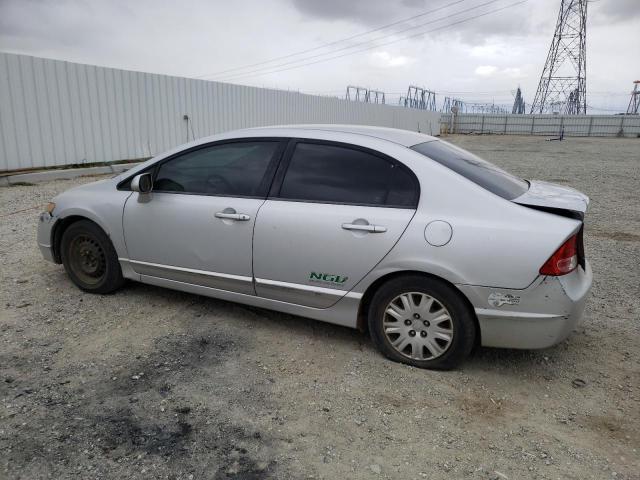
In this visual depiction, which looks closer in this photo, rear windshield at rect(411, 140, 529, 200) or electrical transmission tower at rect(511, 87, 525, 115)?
rear windshield at rect(411, 140, 529, 200)

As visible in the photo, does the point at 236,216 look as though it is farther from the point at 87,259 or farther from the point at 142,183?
the point at 87,259

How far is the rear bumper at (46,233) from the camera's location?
427cm

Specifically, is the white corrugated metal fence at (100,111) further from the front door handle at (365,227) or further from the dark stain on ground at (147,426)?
the front door handle at (365,227)

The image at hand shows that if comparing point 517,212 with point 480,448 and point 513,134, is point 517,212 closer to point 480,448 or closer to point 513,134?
point 480,448

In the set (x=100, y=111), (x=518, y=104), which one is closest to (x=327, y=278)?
(x=100, y=111)

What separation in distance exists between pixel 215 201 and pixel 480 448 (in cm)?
238

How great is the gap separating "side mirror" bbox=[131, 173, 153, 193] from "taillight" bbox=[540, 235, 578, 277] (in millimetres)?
2899

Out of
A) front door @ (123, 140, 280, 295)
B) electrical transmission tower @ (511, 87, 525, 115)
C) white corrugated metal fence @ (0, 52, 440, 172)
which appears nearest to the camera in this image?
front door @ (123, 140, 280, 295)

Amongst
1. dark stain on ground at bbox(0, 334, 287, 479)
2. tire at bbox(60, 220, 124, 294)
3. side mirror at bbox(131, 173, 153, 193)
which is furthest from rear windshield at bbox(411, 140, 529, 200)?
tire at bbox(60, 220, 124, 294)

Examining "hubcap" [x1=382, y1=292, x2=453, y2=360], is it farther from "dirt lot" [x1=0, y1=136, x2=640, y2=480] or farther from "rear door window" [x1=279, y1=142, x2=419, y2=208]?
"rear door window" [x1=279, y1=142, x2=419, y2=208]

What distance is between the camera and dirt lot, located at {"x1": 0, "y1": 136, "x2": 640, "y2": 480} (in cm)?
229

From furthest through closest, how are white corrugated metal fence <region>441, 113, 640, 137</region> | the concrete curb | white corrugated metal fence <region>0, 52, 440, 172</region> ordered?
white corrugated metal fence <region>441, 113, 640, 137</region> → white corrugated metal fence <region>0, 52, 440, 172</region> → the concrete curb

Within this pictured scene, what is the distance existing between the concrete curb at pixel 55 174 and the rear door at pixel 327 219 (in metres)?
8.22

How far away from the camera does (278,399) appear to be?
9.18 feet
